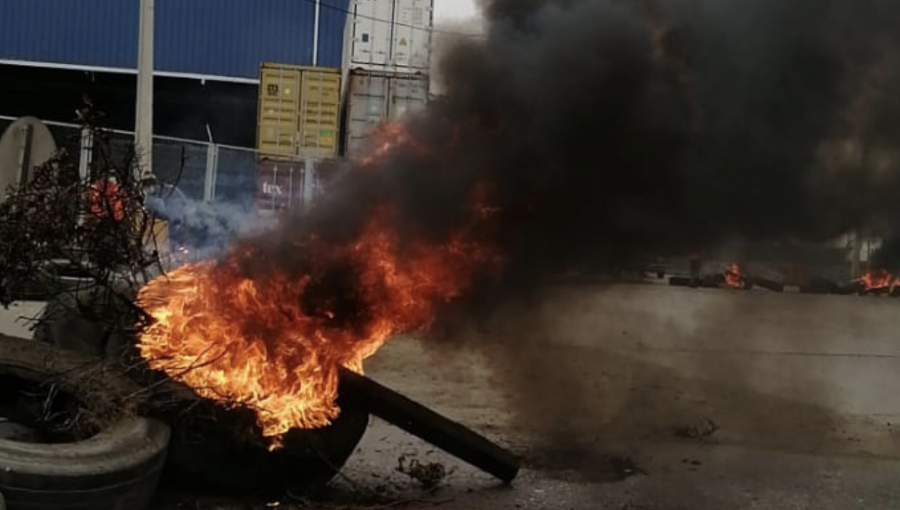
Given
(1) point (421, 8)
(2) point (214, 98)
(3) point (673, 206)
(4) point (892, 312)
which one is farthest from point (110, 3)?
(3) point (673, 206)

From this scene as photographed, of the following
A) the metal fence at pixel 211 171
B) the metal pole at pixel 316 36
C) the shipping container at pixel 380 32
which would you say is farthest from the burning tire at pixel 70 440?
the metal pole at pixel 316 36

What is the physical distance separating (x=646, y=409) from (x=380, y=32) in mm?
15269

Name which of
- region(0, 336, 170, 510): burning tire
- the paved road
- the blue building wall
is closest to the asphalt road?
the paved road

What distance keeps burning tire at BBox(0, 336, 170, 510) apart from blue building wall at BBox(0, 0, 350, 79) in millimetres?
20805

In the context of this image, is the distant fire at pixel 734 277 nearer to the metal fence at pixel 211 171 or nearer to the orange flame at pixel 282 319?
the orange flame at pixel 282 319

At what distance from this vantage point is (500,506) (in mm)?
5098

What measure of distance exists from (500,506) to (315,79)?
17173 millimetres

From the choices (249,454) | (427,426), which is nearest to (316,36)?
(427,426)

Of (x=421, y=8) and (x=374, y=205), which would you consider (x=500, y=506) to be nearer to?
(x=374, y=205)

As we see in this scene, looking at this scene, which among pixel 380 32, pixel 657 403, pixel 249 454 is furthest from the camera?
pixel 380 32

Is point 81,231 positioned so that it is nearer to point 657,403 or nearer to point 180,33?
point 657,403

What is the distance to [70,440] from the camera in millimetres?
4457

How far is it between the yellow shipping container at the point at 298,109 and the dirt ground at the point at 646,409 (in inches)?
447

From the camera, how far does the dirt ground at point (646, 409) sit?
5.46 m
